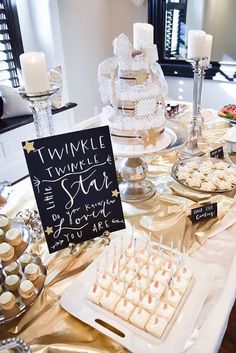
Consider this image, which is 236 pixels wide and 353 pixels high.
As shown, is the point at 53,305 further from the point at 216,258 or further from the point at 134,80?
the point at 134,80

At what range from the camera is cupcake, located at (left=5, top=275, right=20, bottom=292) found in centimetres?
65

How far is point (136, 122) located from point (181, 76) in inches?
130

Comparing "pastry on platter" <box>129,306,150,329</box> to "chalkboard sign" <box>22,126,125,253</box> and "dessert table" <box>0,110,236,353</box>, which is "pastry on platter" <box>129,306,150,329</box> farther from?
Result: "chalkboard sign" <box>22,126,125,253</box>

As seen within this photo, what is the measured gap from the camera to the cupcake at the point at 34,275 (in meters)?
0.67

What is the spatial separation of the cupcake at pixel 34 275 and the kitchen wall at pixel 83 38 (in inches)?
116

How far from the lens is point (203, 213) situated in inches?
37.0

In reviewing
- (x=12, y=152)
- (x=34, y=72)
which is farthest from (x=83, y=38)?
A: (x=34, y=72)

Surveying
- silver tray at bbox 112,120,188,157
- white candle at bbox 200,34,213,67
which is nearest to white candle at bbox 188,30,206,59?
white candle at bbox 200,34,213,67

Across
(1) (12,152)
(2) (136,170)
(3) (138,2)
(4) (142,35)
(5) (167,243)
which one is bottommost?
(1) (12,152)

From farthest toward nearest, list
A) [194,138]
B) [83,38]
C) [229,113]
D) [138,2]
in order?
1. [138,2]
2. [83,38]
3. [229,113]
4. [194,138]

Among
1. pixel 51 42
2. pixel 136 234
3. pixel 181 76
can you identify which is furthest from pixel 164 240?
pixel 181 76

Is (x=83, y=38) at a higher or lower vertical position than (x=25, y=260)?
higher

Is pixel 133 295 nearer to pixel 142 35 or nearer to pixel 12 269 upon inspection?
pixel 12 269

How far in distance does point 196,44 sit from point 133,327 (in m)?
1.12
